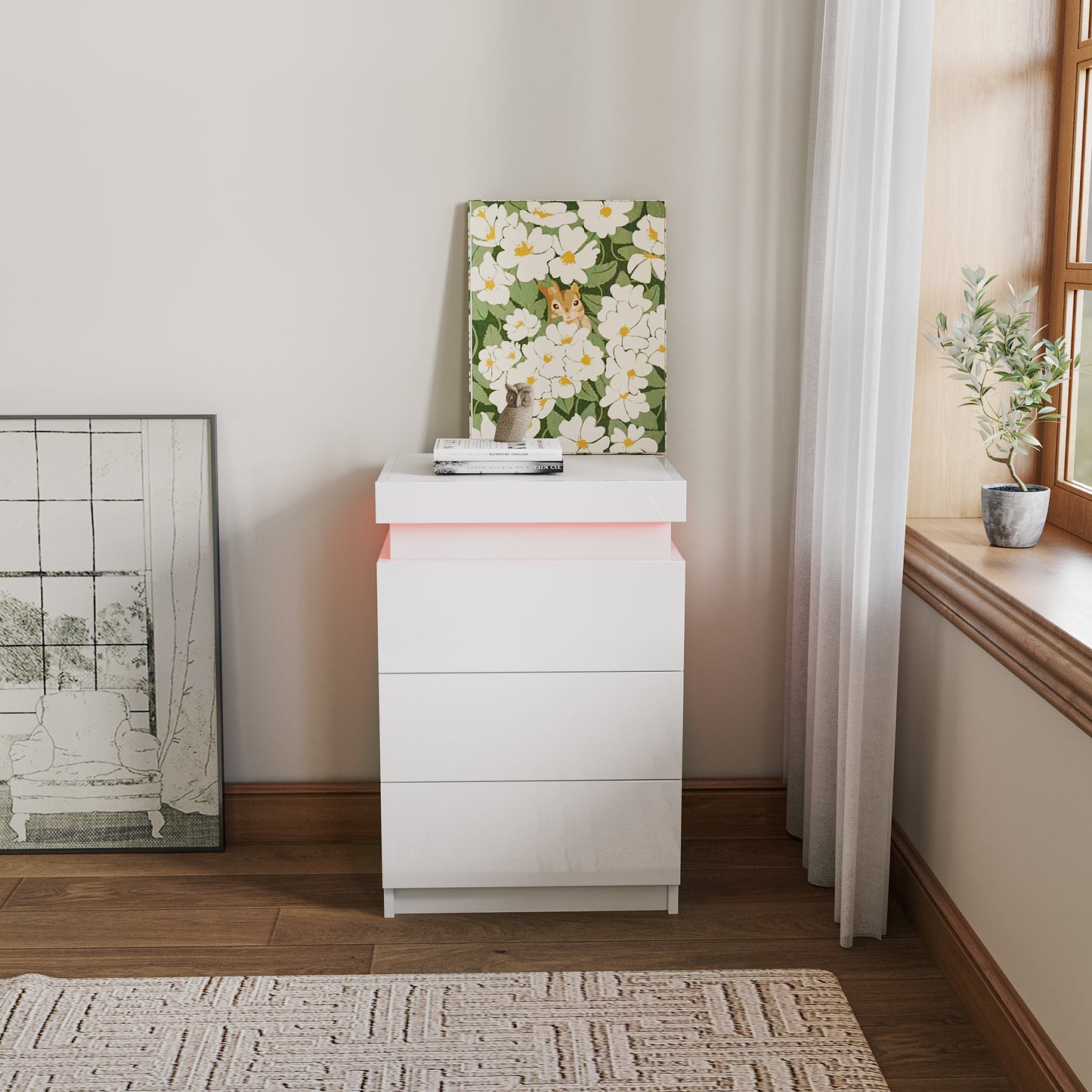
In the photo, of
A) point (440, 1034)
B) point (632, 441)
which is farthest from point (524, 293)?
point (440, 1034)

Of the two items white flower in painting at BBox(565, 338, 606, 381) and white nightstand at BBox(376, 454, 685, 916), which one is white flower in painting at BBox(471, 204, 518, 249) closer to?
white flower in painting at BBox(565, 338, 606, 381)

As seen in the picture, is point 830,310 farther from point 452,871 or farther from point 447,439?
point 452,871

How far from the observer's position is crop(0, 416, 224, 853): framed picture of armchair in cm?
250

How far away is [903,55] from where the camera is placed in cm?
191

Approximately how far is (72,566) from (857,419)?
5.45 feet

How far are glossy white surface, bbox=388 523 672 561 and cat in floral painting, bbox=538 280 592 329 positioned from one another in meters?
0.51

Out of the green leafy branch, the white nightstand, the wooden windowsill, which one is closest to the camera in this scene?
the wooden windowsill

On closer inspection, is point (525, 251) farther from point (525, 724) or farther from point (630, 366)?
point (525, 724)

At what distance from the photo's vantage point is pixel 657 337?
→ 97.1 inches

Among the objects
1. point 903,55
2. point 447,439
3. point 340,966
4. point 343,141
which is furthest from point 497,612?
point 903,55

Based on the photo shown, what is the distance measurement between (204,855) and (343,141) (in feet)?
5.15

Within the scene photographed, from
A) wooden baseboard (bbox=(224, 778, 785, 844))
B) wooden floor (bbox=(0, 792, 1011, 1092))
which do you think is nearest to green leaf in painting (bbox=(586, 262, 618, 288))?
wooden baseboard (bbox=(224, 778, 785, 844))

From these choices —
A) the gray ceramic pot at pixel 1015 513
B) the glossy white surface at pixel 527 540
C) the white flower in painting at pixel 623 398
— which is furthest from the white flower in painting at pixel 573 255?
the gray ceramic pot at pixel 1015 513

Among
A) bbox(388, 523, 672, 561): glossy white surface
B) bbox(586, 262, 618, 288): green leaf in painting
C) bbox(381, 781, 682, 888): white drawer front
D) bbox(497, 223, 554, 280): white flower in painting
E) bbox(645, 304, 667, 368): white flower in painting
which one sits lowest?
bbox(381, 781, 682, 888): white drawer front
